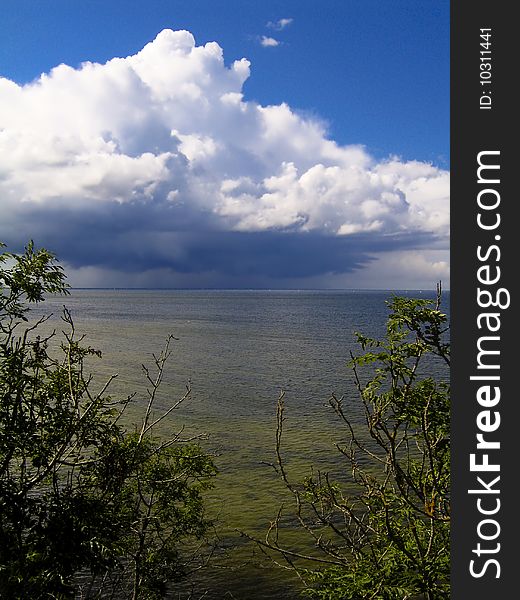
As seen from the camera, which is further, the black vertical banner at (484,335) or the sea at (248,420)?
the sea at (248,420)

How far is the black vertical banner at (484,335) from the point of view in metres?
5.43

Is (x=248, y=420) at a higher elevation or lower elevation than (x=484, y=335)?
lower

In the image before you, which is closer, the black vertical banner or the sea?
the black vertical banner

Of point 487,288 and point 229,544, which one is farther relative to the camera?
point 229,544

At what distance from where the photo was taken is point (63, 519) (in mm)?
10016

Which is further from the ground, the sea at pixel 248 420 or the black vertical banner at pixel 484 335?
the black vertical banner at pixel 484 335

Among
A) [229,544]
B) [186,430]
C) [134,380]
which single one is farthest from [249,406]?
[229,544]

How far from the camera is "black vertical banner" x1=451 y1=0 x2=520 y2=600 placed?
5.43 m

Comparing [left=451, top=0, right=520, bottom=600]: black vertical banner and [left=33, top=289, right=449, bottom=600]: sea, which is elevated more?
[left=451, top=0, right=520, bottom=600]: black vertical banner

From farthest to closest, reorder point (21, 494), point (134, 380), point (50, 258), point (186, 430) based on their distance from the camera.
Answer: point (134, 380)
point (186, 430)
point (50, 258)
point (21, 494)

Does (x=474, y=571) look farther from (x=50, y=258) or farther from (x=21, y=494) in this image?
(x=50, y=258)

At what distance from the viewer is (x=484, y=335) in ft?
18.1

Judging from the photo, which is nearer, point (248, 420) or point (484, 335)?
point (484, 335)

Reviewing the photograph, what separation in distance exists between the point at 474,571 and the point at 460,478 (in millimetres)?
899
